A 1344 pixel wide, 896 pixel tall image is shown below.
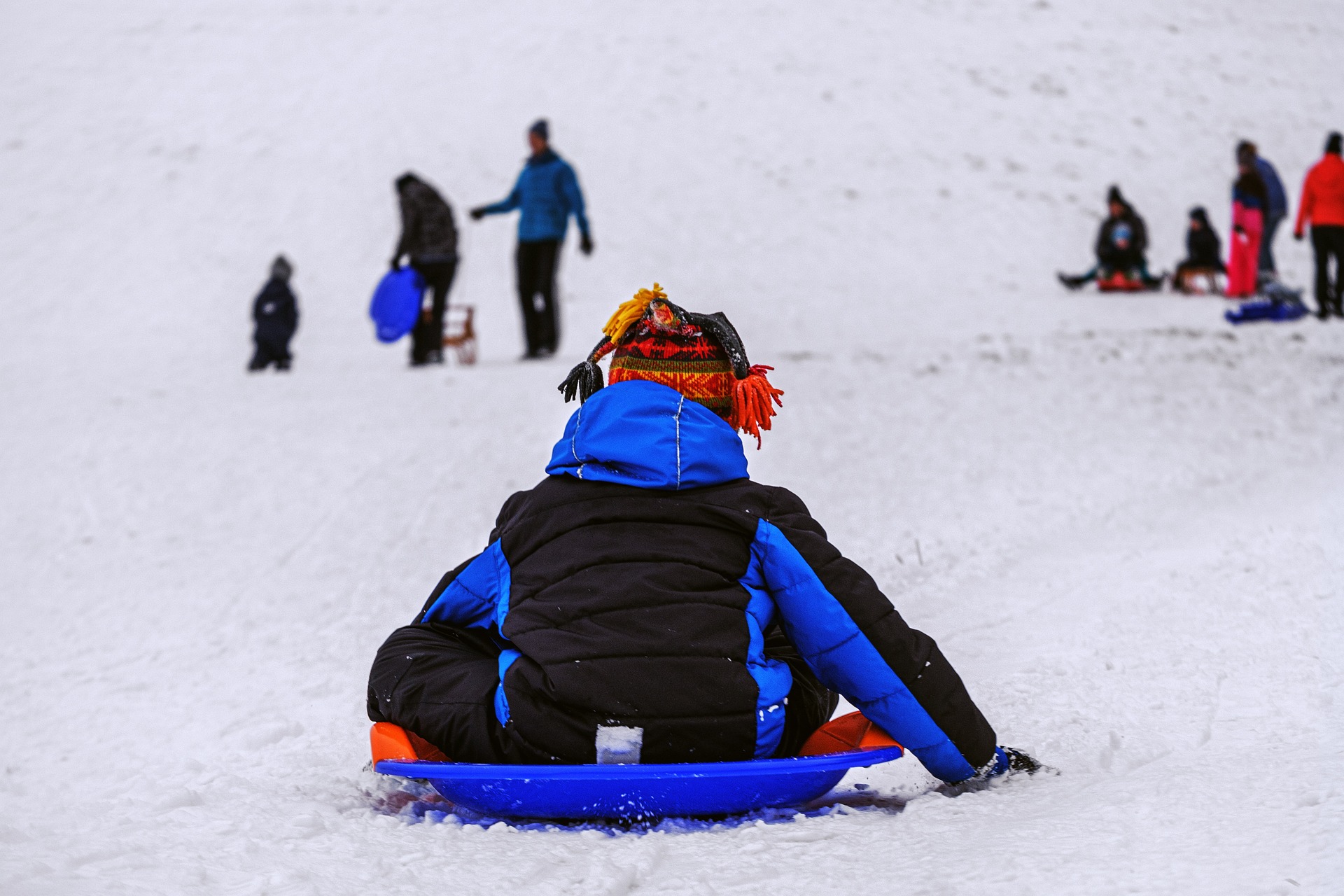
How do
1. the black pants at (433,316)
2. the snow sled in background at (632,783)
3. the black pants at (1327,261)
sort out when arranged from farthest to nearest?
the black pants at (1327,261), the black pants at (433,316), the snow sled in background at (632,783)

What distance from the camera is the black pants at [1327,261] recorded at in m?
10.2

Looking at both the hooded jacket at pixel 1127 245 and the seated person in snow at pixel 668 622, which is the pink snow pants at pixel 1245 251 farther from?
the seated person in snow at pixel 668 622

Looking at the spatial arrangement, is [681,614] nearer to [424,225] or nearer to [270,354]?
[424,225]

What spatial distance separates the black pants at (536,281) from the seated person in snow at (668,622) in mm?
7079

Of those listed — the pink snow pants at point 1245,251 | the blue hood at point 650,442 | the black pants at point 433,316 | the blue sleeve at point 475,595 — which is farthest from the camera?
the pink snow pants at point 1245,251

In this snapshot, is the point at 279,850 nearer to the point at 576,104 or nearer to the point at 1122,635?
the point at 1122,635

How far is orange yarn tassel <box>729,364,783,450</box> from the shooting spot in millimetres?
2604

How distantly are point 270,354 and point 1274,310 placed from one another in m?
8.45

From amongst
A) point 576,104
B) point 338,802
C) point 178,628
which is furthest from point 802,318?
point 338,802

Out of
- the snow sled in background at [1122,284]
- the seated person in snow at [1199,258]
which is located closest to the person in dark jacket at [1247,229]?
the seated person in snow at [1199,258]

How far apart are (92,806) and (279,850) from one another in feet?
2.48

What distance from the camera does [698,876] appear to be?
2098 mm

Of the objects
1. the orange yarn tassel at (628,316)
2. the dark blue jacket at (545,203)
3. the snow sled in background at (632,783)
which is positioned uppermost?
the dark blue jacket at (545,203)

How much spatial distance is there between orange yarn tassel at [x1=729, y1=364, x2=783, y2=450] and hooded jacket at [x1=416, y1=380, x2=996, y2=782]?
12 centimetres
